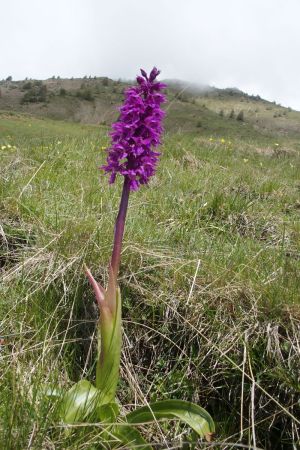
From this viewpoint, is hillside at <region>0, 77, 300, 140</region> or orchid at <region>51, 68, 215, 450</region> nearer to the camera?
orchid at <region>51, 68, 215, 450</region>

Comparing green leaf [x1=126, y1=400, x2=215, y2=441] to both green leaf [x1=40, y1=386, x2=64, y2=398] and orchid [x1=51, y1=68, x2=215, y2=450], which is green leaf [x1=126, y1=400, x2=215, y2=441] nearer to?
orchid [x1=51, y1=68, x2=215, y2=450]

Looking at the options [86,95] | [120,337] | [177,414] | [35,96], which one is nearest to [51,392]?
[120,337]

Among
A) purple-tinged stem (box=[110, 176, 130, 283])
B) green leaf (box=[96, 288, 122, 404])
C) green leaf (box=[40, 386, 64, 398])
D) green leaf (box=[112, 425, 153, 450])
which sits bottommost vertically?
green leaf (box=[112, 425, 153, 450])

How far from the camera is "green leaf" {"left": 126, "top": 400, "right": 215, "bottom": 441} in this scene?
1.89 m

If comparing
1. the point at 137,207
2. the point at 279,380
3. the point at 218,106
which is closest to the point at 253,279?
the point at 279,380

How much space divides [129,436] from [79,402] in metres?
0.24

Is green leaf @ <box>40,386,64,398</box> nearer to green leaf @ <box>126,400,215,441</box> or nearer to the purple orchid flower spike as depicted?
the purple orchid flower spike

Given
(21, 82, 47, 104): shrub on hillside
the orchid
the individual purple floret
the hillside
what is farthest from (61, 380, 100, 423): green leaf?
(21, 82, 47, 104): shrub on hillside

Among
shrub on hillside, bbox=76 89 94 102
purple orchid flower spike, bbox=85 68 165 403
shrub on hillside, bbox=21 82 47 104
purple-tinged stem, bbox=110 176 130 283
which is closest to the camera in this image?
purple orchid flower spike, bbox=85 68 165 403

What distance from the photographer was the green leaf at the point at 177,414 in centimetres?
189

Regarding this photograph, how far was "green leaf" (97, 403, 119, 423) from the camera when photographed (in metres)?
1.92

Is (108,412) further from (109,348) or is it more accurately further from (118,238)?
(118,238)

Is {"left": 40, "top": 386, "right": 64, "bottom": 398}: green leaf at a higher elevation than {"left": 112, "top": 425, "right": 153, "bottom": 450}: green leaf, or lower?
higher

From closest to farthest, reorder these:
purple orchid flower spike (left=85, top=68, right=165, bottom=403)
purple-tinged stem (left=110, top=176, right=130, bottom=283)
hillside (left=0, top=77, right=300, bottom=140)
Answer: purple orchid flower spike (left=85, top=68, right=165, bottom=403)
purple-tinged stem (left=110, top=176, right=130, bottom=283)
hillside (left=0, top=77, right=300, bottom=140)
